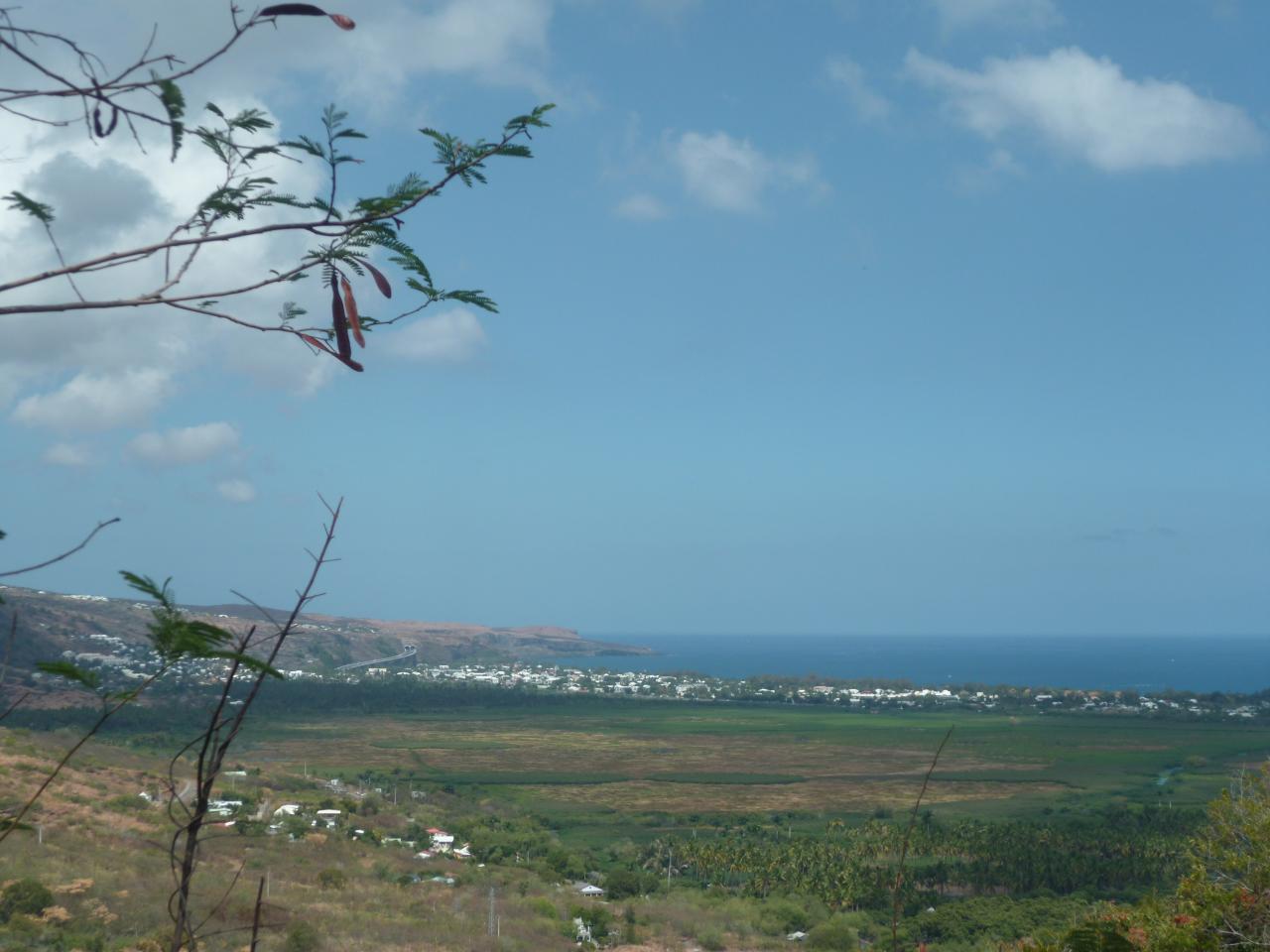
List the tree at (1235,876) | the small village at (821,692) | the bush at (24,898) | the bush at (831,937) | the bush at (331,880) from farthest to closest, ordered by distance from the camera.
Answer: the small village at (821,692) → the bush at (831,937) → the bush at (331,880) → the bush at (24,898) → the tree at (1235,876)

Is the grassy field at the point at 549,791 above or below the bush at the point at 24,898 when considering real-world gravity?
below

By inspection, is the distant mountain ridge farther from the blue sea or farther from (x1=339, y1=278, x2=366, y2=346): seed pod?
the blue sea

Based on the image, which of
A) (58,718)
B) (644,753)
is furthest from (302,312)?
(644,753)

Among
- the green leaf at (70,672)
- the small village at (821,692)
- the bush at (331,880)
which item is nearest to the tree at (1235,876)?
the green leaf at (70,672)

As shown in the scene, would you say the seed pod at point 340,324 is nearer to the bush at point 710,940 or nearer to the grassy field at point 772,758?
the bush at point 710,940

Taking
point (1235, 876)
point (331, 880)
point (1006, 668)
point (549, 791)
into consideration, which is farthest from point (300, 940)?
point (1006, 668)

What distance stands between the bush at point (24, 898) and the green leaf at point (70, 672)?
41.8 ft

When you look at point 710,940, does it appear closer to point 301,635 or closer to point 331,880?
point 331,880

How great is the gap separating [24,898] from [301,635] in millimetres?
13254

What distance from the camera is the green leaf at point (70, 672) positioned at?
132 centimetres

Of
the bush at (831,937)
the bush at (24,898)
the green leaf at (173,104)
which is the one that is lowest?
the bush at (831,937)

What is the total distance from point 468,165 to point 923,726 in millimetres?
72575

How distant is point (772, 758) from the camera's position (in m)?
55.2

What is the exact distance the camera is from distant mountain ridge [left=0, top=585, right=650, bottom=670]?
4.40 m
